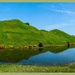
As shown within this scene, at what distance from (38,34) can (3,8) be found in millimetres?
904

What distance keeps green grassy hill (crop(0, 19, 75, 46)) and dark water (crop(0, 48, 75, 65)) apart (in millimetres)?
201

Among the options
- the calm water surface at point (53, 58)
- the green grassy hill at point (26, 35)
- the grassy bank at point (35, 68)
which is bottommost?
the grassy bank at point (35, 68)

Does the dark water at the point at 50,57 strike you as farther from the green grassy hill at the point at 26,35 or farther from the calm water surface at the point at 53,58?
the green grassy hill at the point at 26,35

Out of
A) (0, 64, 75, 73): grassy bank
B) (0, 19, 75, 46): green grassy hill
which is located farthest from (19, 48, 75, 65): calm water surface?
(0, 19, 75, 46): green grassy hill

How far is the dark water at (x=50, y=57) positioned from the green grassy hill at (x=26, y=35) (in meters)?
0.20

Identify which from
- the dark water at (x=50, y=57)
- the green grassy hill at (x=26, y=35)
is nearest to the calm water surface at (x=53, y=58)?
the dark water at (x=50, y=57)

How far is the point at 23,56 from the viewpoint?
8.10m

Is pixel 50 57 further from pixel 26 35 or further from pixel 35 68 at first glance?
Answer: pixel 26 35

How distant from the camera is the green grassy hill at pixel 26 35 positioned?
26.8 ft

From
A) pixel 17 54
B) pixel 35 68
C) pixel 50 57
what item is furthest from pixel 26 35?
pixel 35 68

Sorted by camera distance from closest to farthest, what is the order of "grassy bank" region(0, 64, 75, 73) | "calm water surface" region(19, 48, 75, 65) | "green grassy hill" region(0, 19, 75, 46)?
"grassy bank" region(0, 64, 75, 73)
"calm water surface" region(19, 48, 75, 65)
"green grassy hill" region(0, 19, 75, 46)

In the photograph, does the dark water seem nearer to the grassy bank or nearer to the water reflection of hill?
the water reflection of hill

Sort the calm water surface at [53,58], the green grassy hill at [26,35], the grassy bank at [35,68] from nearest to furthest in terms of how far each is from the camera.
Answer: the grassy bank at [35,68], the calm water surface at [53,58], the green grassy hill at [26,35]

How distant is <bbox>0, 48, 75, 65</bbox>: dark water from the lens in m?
7.99
